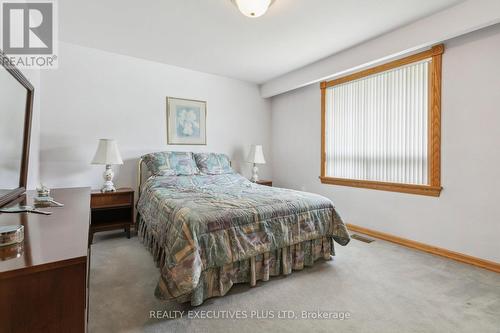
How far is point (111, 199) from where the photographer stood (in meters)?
3.06

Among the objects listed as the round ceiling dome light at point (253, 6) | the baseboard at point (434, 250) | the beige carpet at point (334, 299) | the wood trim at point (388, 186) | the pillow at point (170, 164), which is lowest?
the beige carpet at point (334, 299)

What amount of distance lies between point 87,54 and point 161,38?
3.68 feet

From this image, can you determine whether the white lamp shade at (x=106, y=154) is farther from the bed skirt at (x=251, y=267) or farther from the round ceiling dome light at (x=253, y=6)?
the round ceiling dome light at (x=253, y=6)

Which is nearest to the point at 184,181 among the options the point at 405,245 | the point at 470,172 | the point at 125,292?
the point at 125,292

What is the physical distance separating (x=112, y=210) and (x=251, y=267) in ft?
7.61

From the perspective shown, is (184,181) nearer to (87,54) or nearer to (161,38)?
(161,38)

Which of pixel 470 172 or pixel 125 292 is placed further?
pixel 470 172

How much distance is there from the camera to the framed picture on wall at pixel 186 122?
3.92m

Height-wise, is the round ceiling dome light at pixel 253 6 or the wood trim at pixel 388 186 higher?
the round ceiling dome light at pixel 253 6

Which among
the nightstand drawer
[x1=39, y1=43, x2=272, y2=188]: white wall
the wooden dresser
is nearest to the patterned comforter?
the nightstand drawer

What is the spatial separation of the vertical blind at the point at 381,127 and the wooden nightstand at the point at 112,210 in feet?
9.81

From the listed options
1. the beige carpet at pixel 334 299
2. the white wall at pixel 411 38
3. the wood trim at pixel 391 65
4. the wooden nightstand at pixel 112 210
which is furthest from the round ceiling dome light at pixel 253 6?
the wooden nightstand at pixel 112 210

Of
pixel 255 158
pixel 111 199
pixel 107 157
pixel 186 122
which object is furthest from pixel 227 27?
pixel 111 199

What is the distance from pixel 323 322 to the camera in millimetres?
1605
